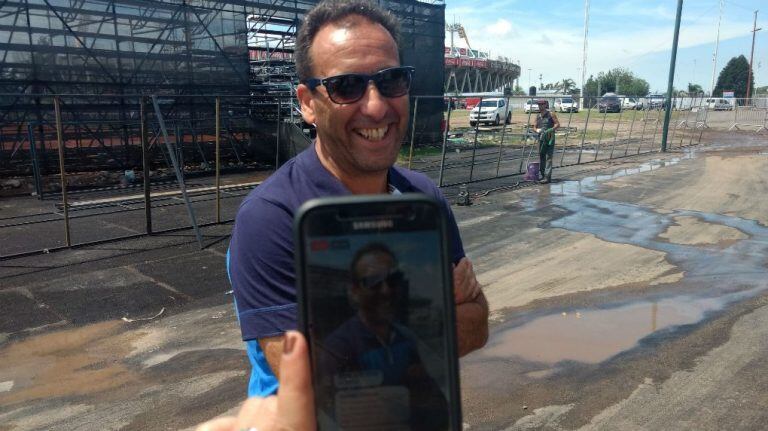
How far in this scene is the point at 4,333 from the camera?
5.22 m

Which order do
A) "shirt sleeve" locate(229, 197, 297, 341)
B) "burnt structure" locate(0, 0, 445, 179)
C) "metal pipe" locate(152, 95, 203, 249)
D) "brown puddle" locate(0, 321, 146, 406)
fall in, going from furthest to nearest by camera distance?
"burnt structure" locate(0, 0, 445, 179)
"metal pipe" locate(152, 95, 203, 249)
"brown puddle" locate(0, 321, 146, 406)
"shirt sleeve" locate(229, 197, 297, 341)

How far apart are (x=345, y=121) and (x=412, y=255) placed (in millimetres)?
718

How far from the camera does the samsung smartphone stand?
1.01 m

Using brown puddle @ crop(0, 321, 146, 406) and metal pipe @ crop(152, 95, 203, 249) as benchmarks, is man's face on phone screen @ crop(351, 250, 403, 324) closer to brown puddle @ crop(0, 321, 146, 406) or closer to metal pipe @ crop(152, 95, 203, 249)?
brown puddle @ crop(0, 321, 146, 406)

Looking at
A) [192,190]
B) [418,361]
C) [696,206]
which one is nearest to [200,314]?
[418,361]

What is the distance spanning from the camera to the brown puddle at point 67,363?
4199mm

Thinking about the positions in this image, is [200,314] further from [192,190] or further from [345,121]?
[192,190]

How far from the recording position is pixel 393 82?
1.65m

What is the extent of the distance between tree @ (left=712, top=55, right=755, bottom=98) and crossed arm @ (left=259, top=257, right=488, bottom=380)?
10386 centimetres

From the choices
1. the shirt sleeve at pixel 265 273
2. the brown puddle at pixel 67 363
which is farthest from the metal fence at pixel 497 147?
the shirt sleeve at pixel 265 273

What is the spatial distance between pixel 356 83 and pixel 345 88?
3 cm

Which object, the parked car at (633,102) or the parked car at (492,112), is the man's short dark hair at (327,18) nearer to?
the parked car at (633,102)

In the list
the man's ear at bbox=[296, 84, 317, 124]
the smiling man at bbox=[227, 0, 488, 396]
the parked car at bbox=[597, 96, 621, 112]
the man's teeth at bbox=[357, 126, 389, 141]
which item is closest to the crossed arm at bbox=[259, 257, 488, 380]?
the smiling man at bbox=[227, 0, 488, 396]

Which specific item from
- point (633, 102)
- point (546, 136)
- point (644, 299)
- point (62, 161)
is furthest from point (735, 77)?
point (62, 161)
